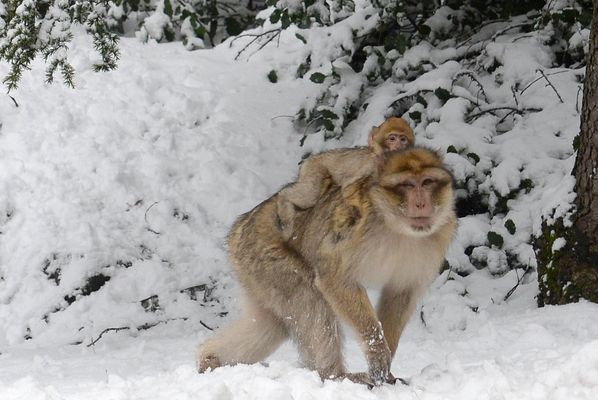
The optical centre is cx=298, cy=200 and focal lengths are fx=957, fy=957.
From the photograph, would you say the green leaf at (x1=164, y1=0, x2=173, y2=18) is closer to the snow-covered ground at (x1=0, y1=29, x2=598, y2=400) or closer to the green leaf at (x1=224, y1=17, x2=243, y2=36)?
the snow-covered ground at (x1=0, y1=29, x2=598, y2=400)

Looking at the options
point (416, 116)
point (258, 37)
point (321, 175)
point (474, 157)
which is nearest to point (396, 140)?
point (321, 175)

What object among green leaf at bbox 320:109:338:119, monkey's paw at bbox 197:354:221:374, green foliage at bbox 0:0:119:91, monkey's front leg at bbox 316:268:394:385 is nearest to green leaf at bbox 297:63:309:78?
green leaf at bbox 320:109:338:119

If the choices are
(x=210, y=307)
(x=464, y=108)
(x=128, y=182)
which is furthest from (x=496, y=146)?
(x=128, y=182)

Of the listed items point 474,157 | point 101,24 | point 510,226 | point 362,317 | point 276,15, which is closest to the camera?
point 362,317

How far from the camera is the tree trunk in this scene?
5461 mm

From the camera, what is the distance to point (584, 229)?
5.55 m

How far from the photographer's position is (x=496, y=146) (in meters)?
7.22

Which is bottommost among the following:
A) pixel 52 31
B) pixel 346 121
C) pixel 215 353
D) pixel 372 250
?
pixel 346 121

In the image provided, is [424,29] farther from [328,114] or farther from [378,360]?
[378,360]

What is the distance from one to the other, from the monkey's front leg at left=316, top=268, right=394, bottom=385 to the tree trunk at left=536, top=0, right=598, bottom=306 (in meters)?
2.04

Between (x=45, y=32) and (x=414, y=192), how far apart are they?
267cm

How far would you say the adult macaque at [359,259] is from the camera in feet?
12.7

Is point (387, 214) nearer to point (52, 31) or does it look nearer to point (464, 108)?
point (52, 31)

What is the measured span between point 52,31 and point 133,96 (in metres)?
3.06
